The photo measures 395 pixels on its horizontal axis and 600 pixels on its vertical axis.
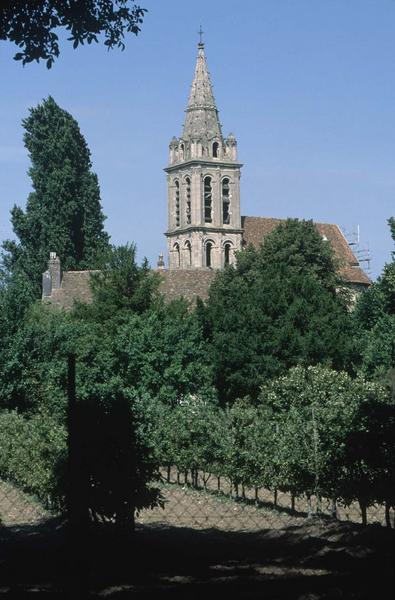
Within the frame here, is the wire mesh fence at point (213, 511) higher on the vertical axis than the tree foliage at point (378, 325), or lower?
lower

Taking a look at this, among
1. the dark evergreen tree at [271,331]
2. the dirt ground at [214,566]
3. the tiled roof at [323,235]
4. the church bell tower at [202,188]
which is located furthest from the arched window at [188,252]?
the dirt ground at [214,566]

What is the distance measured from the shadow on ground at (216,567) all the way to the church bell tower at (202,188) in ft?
235

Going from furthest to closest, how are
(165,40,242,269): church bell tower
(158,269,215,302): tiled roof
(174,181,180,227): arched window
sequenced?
1. (174,181,180,227): arched window
2. (165,40,242,269): church bell tower
3. (158,269,215,302): tiled roof

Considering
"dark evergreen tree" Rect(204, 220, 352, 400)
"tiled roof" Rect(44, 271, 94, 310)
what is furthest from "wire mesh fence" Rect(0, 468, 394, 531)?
"tiled roof" Rect(44, 271, 94, 310)

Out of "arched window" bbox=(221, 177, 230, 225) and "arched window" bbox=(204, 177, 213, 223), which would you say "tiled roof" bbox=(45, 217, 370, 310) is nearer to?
"arched window" bbox=(221, 177, 230, 225)

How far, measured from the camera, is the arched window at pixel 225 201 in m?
85.9

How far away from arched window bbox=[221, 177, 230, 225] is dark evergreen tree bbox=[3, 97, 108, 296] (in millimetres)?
22915

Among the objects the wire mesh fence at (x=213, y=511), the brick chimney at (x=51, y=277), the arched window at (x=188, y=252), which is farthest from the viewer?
the arched window at (x=188, y=252)

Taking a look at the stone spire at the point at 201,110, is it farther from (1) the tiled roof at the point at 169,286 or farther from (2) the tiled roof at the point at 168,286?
(2) the tiled roof at the point at 168,286

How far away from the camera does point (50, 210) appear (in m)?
61.8

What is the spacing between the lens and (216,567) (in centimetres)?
902

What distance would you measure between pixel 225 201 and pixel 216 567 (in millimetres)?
78454

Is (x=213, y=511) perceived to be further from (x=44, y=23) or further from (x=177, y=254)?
(x=177, y=254)

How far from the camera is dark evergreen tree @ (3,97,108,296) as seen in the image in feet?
200
